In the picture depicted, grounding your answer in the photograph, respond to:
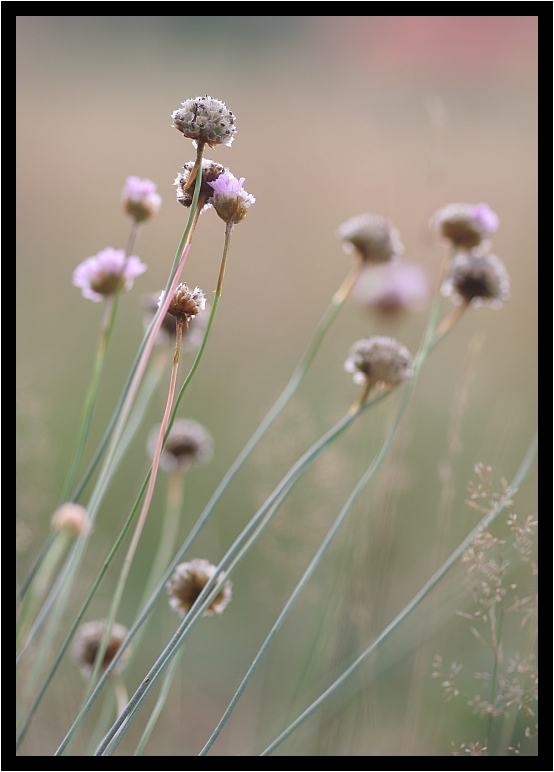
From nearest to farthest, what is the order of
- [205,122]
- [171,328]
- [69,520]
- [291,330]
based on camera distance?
[205,122], [69,520], [171,328], [291,330]

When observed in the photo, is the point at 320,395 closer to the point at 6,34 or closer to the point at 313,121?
the point at 313,121

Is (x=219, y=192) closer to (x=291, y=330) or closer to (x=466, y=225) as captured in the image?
(x=466, y=225)

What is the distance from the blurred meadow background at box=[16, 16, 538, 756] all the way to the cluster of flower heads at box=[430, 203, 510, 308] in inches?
1.0

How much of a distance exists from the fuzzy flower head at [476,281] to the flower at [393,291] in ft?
0.24

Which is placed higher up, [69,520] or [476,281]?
[476,281]

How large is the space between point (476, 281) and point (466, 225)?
2.0 inches

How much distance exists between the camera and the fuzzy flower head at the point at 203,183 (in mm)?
431

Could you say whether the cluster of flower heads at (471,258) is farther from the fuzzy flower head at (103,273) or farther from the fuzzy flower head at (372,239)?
the fuzzy flower head at (103,273)

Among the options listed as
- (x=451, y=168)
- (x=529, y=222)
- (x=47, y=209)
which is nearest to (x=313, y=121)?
(x=451, y=168)

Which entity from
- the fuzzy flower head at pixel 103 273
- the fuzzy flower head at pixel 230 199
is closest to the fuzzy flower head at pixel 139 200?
the fuzzy flower head at pixel 103 273

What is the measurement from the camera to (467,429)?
4.37 ft

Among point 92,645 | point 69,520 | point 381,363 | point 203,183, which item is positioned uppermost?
point 203,183

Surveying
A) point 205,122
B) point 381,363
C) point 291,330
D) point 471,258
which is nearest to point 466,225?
point 471,258

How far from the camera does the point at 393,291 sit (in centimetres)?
67
